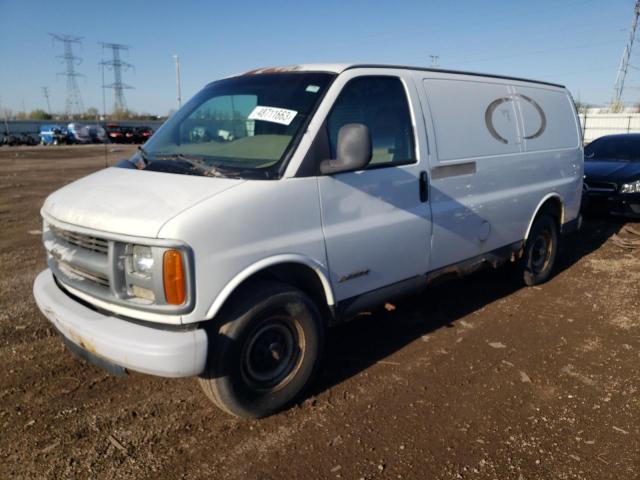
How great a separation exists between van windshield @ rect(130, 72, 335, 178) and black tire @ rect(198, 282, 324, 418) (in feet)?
2.55

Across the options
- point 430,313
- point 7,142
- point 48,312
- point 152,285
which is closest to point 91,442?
point 48,312

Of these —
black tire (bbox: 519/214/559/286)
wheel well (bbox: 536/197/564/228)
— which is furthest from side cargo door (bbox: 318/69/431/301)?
wheel well (bbox: 536/197/564/228)

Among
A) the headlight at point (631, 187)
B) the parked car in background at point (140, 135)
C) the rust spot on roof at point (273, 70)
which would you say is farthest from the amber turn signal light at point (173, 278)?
the parked car in background at point (140, 135)

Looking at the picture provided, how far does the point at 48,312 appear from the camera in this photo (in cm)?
316

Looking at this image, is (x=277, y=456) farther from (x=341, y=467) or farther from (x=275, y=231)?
(x=275, y=231)

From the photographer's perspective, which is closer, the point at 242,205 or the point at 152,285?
the point at 152,285

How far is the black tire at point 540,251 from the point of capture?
5.43 metres

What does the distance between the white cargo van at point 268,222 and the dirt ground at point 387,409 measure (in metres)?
0.37

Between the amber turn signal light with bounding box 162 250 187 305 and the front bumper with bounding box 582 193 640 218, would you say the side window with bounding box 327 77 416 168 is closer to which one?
the amber turn signal light with bounding box 162 250 187 305

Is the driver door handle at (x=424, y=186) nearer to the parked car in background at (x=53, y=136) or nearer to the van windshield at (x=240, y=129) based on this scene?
the van windshield at (x=240, y=129)

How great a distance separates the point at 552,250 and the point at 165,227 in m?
4.77

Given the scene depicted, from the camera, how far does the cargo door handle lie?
12.5 ft

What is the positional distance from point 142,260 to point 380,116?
197 cm

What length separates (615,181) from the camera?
8.63 meters
